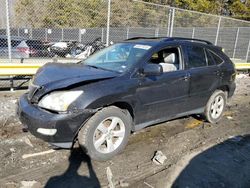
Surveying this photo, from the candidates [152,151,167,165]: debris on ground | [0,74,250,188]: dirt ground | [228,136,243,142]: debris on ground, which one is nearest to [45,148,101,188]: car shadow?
[0,74,250,188]: dirt ground

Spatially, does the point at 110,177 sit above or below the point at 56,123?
below

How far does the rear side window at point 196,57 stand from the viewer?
5520 mm

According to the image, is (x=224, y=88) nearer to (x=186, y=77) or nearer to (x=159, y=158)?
(x=186, y=77)

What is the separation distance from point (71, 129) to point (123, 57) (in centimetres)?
172

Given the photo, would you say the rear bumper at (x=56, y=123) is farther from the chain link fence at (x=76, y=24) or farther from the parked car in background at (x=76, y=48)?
the parked car in background at (x=76, y=48)

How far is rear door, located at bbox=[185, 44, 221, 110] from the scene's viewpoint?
18.0 ft

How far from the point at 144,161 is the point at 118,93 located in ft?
3.62

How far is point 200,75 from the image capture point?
5629 mm

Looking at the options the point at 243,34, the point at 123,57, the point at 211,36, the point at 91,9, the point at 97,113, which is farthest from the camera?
the point at 243,34

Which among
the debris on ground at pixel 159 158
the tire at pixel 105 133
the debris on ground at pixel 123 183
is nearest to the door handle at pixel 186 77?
the tire at pixel 105 133

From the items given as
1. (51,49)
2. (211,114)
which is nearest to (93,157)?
(211,114)

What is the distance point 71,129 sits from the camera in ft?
12.7

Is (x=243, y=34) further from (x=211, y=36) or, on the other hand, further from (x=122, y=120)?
(x=122, y=120)

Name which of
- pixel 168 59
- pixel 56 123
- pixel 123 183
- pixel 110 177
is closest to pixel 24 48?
pixel 168 59
